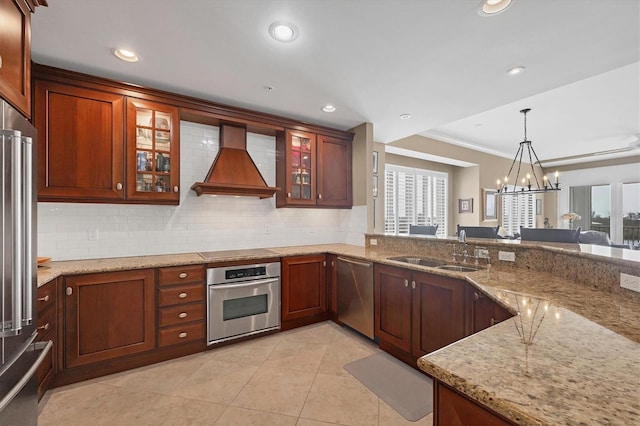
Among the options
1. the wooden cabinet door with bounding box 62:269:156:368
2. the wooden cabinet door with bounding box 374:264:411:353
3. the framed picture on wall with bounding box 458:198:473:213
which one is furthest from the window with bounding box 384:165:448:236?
the wooden cabinet door with bounding box 62:269:156:368

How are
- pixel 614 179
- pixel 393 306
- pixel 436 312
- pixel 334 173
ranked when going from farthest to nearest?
pixel 614 179, pixel 334 173, pixel 393 306, pixel 436 312

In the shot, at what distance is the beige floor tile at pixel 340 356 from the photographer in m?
2.36

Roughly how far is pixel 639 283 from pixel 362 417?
5.47ft

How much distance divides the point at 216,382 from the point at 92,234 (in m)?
1.85

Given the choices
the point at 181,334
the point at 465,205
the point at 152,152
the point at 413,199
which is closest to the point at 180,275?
the point at 181,334

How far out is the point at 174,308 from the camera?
8.24 ft

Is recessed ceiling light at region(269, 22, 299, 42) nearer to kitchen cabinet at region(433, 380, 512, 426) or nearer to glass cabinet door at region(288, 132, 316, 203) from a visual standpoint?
glass cabinet door at region(288, 132, 316, 203)

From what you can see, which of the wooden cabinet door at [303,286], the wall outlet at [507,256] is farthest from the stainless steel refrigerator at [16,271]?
the wall outlet at [507,256]

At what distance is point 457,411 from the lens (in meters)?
0.76

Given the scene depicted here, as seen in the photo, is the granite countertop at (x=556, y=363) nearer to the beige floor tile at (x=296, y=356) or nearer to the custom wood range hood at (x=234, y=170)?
the beige floor tile at (x=296, y=356)

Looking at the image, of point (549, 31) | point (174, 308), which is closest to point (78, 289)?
point (174, 308)

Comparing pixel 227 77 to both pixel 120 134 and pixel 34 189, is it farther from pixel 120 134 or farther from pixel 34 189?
pixel 34 189

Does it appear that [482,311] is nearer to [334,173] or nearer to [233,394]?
[233,394]

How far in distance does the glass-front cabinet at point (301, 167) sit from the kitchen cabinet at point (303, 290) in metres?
0.78
